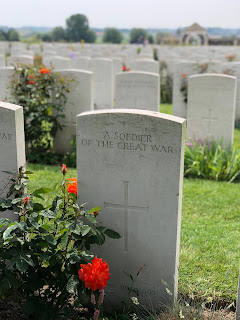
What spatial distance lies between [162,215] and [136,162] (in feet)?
1.35

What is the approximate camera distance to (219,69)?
400 inches

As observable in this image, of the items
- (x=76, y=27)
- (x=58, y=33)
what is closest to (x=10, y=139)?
(x=76, y=27)

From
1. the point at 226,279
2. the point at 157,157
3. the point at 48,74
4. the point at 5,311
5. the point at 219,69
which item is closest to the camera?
the point at 157,157

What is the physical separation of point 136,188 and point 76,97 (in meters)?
4.10

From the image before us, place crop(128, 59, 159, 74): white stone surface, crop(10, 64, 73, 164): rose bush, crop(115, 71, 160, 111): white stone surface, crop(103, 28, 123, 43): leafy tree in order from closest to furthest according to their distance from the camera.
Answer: crop(10, 64, 73, 164): rose bush → crop(115, 71, 160, 111): white stone surface → crop(128, 59, 159, 74): white stone surface → crop(103, 28, 123, 43): leafy tree

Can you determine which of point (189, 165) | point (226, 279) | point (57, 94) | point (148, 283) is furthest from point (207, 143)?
point (148, 283)

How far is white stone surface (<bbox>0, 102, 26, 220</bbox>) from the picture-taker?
3.14 m

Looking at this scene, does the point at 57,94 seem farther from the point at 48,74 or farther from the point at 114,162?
the point at 114,162

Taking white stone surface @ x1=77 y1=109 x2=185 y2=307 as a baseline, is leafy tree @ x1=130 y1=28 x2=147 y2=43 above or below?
above

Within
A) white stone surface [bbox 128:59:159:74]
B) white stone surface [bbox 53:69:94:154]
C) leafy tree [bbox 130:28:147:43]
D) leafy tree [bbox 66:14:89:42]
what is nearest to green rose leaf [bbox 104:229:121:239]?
white stone surface [bbox 53:69:94:154]

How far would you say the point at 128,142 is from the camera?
3.00 meters

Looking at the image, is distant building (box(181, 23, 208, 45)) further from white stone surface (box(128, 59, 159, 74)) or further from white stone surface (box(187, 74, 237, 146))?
white stone surface (box(187, 74, 237, 146))

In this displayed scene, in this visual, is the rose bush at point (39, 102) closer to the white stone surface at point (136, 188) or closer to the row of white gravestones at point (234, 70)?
the white stone surface at point (136, 188)

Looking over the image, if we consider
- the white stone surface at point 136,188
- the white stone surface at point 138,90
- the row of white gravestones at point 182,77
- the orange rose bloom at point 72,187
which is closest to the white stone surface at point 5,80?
the white stone surface at point 138,90
